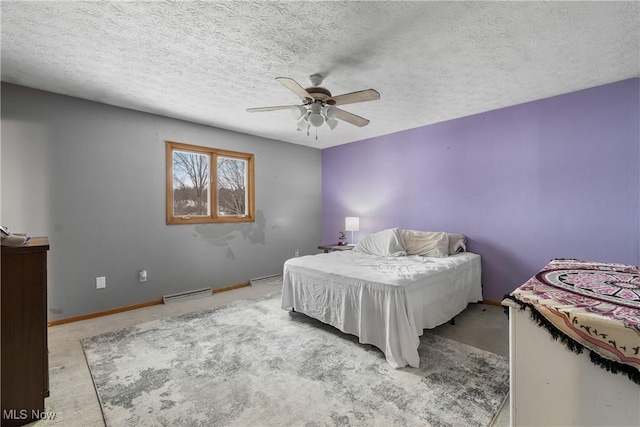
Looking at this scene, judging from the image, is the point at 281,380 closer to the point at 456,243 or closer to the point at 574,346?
the point at 574,346

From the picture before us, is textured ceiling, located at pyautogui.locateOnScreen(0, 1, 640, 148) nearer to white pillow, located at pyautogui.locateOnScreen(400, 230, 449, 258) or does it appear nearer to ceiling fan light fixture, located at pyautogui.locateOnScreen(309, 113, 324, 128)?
ceiling fan light fixture, located at pyautogui.locateOnScreen(309, 113, 324, 128)

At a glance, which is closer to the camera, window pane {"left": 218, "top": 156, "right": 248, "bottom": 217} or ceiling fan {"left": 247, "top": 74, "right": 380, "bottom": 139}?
ceiling fan {"left": 247, "top": 74, "right": 380, "bottom": 139}

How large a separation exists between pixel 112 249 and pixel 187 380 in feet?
7.05

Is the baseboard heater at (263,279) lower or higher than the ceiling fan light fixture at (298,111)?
lower

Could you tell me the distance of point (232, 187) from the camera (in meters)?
4.45

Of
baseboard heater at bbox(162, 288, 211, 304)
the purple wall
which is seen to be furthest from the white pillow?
baseboard heater at bbox(162, 288, 211, 304)

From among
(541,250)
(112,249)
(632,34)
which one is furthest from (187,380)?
(632,34)

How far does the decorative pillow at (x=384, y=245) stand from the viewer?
11.6 feet

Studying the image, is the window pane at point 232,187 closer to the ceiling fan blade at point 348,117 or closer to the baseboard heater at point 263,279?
the baseboard heater at point 263,279

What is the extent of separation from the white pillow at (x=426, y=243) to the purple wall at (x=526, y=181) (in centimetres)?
40

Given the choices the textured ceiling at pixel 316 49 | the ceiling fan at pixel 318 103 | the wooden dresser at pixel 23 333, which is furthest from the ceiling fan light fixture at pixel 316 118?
the wooden dresser at pixel 23 333

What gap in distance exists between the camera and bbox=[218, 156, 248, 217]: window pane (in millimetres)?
4301

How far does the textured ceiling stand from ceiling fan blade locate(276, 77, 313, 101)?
29 cm

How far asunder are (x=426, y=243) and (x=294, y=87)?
250cm
